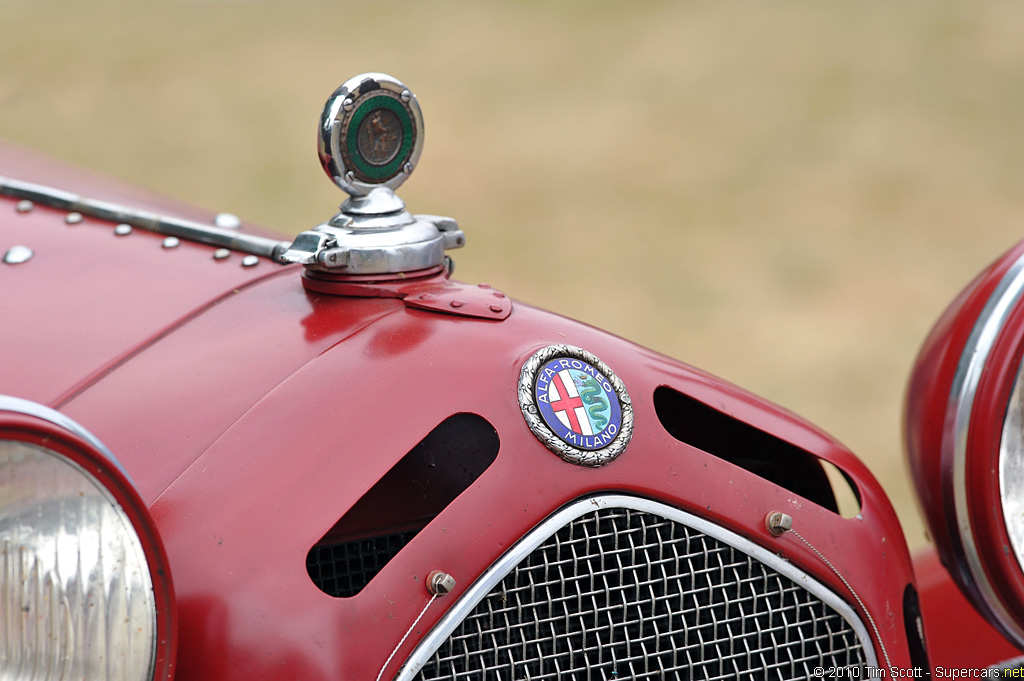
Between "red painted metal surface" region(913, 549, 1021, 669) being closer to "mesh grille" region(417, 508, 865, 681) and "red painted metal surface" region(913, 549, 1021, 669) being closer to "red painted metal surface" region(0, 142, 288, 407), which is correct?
"mesh grille" region(417, 508, 865, 681)

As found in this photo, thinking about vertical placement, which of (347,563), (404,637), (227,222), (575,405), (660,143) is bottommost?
(404,637)

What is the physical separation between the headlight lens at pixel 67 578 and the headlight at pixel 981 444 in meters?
1.04

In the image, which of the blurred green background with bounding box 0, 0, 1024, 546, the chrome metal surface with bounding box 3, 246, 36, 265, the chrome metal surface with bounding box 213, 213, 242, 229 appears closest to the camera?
the chrome metal surface with bounding box 3, 246, 36, 265

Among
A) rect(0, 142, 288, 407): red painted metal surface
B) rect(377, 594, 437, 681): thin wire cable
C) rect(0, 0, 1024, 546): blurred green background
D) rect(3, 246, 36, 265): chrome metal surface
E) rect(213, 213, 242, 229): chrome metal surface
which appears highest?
rect(0, 0, 1024, 546): blurred green background

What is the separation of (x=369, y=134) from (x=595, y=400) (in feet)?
Answer: 1.45

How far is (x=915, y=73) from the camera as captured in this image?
1122 centimetres

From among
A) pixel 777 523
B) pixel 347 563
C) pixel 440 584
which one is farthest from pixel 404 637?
pixel 777 523

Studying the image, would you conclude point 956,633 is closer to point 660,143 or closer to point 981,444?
point 981,444

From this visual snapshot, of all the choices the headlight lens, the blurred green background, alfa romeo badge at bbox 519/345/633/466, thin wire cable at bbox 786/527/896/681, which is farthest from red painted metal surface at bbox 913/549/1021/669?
the blurred green background

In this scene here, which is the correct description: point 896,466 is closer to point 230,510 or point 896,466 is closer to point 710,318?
point 710,318

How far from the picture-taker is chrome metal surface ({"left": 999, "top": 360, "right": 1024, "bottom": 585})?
145cm

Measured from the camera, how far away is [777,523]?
4.21 feet

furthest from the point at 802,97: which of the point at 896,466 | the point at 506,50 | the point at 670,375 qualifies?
the point at 670,375

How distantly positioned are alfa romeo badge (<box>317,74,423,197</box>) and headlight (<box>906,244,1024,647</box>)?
78cm
